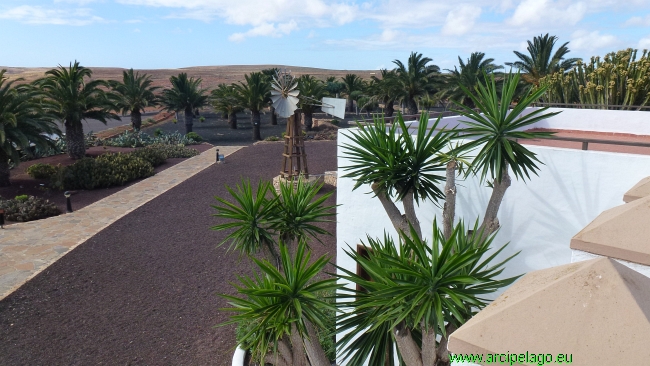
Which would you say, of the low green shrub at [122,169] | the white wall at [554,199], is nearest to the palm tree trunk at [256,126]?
the low green shrub at [122,169]

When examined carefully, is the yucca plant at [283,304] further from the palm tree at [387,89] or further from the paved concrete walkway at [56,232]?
the palm tree at [387,89]

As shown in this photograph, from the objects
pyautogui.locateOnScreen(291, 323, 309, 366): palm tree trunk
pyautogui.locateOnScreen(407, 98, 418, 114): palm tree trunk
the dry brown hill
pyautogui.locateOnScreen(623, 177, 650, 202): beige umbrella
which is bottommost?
pyautogui.locateOnScreen(291, 323, 309, 366): palm tree trunk

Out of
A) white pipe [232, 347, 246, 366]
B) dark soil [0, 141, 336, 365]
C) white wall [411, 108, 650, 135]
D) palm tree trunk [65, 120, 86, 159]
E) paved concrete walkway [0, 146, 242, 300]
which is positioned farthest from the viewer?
palm tree trunk [65, 120, 86, 159]

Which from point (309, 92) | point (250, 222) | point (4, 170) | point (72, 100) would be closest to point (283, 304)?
point (250, 222)

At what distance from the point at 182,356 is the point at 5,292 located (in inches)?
183

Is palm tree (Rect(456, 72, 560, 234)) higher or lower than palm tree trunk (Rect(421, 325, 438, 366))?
higher

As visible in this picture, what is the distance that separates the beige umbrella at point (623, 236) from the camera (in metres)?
3.25

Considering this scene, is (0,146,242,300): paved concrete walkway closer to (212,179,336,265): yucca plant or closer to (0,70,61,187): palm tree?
(0,70,61,187): palm tree

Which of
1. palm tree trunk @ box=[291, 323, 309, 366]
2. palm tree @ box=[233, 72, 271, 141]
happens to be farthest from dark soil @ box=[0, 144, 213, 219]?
palm tree trunk @ box=[291, 323, 309, 366]

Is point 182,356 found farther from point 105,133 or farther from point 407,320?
point 105,133

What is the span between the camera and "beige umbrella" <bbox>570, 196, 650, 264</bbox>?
10.6ft

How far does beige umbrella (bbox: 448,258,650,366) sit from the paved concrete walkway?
403 inches

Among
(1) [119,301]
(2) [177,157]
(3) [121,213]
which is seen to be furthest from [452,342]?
(2) [177,157]

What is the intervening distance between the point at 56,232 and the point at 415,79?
80.8 feet
